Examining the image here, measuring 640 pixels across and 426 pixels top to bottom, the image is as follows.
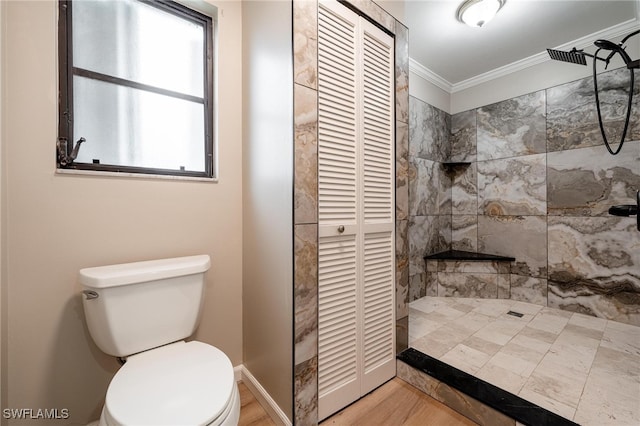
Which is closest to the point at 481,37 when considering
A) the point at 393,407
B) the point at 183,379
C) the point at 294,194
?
the point at 294,194

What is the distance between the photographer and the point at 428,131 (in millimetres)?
2867

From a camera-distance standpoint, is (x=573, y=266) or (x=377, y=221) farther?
(x=573, y=266)

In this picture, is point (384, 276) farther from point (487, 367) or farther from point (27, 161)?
point (27, 161)

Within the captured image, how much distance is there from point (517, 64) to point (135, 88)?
11.0 feet

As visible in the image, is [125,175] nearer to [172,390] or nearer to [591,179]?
[172,390]

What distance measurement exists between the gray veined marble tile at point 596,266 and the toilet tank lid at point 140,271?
3047 millimetres

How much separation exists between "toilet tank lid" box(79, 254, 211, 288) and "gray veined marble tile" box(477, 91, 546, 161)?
306 cm

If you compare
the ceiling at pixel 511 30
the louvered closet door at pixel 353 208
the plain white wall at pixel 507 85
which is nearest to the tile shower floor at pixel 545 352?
the louvered closet door at pixel 353 208

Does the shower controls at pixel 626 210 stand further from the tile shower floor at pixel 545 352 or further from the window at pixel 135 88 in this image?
the window at pixel 135 88

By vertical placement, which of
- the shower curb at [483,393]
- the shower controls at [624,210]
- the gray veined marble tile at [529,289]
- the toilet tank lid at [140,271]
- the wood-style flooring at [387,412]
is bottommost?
the wood-style flooring at [387,412]

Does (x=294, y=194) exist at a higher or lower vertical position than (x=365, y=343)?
higher

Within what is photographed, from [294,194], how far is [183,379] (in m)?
0.78

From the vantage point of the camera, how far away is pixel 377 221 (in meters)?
1.50

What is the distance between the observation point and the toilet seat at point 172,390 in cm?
75
